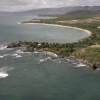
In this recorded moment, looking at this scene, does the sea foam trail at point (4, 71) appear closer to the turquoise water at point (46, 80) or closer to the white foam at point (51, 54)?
the turquoise water at point (46, 80)

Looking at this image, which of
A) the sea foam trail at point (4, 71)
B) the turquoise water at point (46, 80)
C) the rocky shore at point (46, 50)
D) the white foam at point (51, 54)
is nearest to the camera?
the turquoise water at point (46, 80)

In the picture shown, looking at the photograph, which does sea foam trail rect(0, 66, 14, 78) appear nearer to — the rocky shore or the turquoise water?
the turquoise water

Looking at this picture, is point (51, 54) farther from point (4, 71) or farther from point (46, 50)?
point (4, 71)

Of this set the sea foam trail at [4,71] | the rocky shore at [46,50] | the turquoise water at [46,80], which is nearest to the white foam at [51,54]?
the rocky shore at [46,50]

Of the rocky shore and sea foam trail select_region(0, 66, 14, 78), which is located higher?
sea foam trail select_region(0, 66, 14, 78)

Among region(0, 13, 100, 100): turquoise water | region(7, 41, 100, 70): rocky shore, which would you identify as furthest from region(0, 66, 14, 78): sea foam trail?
region(7, 41, 100, 70): rocky shore

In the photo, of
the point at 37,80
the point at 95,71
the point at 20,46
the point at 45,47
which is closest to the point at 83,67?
the point at 95,71

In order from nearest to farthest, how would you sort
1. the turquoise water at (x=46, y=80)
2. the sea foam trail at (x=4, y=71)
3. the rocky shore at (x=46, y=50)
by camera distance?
the turquoise water at (x=46, y=80) < the sea foam trail at (x=4, y=71) < the rocky shore at (x=46, y=50)

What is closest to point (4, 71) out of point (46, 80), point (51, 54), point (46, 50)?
point (46, 80)

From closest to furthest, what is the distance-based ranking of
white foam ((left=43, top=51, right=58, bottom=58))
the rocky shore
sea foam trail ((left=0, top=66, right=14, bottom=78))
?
sea foam trail ((left=0, top=66, right=14, bottom=78)) → the rocky shore → white foam ((left=43, top=51, right=58, bottom=58))

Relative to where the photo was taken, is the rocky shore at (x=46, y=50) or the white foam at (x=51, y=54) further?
Answer: the white foam at (x=51, y=54)

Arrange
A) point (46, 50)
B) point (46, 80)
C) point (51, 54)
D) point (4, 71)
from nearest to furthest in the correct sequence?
→ 1. point (46, 80)
2. point (4, 71)
3. point (51, 54)
4. point (46, 50)

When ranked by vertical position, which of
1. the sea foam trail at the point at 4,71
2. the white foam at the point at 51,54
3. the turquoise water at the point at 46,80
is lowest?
the white foam at the point at 51,54

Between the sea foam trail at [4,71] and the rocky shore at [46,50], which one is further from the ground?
the sea foam trail at [4,71]
